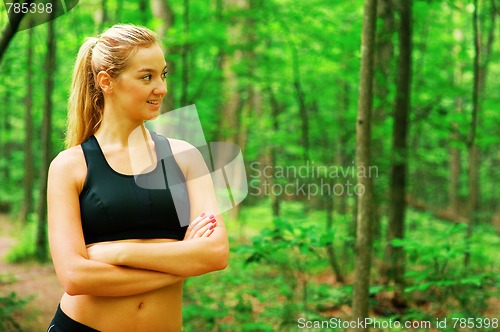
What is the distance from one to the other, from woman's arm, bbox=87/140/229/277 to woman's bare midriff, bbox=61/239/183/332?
8 cm

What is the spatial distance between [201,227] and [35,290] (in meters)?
6.75

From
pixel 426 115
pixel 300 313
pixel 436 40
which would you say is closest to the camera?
pixel 300 313

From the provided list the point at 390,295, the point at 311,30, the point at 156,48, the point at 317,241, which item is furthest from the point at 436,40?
the point at 156,48

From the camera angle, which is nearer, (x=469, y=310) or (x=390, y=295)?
(x=469, y=310)

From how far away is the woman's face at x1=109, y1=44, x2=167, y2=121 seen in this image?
178 centimetres

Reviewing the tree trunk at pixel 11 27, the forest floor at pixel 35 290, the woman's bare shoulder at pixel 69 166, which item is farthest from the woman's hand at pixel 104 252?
the forest floor at pixel 35 290

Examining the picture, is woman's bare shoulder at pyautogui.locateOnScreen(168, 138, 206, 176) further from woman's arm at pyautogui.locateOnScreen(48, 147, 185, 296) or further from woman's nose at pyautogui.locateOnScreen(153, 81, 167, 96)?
woman's arm at pyautogui.locateOnScreen(48, 147, 185, 296)

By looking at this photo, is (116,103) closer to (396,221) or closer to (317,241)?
(317,241)

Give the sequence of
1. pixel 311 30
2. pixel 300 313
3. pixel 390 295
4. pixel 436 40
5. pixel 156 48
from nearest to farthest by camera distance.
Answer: pixel 156 48 → pixel 300 313 → pixel 390 295 → pixel 311 30 → pixel 436 40

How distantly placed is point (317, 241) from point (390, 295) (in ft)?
9.83

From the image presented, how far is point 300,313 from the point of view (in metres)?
6.02

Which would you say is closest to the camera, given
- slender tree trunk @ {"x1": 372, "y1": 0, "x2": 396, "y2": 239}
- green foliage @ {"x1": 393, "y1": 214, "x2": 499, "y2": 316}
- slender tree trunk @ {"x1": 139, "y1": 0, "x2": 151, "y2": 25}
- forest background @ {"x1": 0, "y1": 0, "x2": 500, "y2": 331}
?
green foliage @ {"x1": 393, "y1": 214, "x2": 499, "y2": 316}

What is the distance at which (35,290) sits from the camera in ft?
25.2

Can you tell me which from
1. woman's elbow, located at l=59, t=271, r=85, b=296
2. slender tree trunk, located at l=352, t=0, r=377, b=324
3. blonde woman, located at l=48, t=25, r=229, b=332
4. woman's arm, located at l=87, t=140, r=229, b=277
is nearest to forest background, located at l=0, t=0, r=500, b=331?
slender tree trunk, located at l=352, t=0, r=377, b=324
